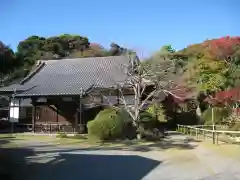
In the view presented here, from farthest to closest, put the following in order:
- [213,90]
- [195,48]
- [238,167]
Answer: [195,48]
[213,90]
[238,167]

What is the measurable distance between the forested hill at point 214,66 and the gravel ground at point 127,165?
16412 millimetres

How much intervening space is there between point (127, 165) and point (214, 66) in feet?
86.3

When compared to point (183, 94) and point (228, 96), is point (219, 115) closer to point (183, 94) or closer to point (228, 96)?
point (228, 96)

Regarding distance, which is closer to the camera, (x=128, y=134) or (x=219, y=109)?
(x=128, y=134)

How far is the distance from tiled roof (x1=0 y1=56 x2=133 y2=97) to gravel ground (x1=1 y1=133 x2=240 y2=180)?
9.52 m

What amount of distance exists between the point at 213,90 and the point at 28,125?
17.6m

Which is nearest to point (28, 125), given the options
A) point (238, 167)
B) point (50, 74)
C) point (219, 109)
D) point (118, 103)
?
point (50, 74)

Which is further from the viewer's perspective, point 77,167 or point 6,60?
point 6,60

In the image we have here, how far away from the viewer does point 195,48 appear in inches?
1713

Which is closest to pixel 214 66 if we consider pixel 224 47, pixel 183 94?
pixel 224 47

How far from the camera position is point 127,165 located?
11.6 m

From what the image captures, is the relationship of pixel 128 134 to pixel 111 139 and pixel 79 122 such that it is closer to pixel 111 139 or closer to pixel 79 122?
pixel 111 139

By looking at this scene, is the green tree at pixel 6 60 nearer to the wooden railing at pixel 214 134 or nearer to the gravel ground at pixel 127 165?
the wooden railing at pixel 214 134

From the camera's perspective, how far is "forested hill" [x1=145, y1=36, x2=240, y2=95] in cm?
3341
